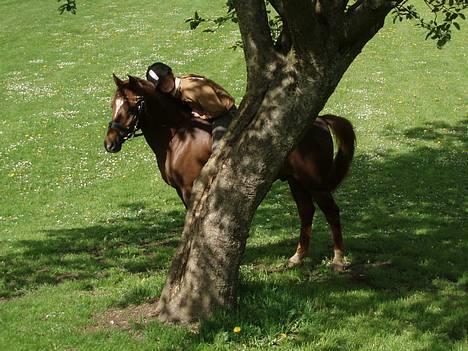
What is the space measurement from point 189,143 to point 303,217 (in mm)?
2378

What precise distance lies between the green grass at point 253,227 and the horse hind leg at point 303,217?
236mm

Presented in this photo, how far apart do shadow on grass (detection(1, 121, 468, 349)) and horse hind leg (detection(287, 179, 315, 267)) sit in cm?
26

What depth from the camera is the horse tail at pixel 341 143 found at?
10539mm

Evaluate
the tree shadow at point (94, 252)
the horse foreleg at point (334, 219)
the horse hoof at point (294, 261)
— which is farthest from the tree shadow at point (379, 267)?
the tree shadow at point (94, 252)

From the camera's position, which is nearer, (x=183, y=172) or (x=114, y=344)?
(x=114, y=344)

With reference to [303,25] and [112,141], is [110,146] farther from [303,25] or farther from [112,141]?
[303,25]

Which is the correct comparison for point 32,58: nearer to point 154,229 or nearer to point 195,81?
point 154,229

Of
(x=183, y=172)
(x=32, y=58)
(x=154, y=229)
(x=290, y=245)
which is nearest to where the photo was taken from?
(x=183, y=172)

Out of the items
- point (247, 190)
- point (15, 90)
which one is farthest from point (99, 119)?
point (247, 190)

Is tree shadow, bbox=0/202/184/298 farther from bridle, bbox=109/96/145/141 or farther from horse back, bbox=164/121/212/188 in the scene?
bridle, bbox=109/96/145/141

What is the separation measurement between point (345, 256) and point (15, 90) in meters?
23.5

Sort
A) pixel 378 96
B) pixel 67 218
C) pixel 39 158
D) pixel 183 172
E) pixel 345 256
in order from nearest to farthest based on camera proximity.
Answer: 1. pixel 183 172
2. pixel 345 256
3. pixel 67 218
4. pixel 39 158
5. pixel 378 96

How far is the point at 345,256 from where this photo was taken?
35.6 feet

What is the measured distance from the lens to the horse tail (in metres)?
10.5
